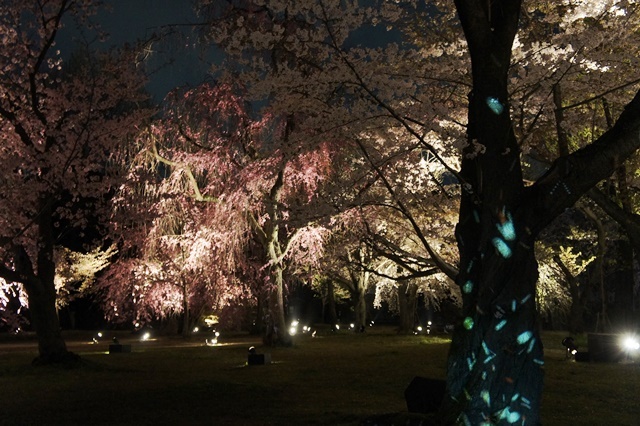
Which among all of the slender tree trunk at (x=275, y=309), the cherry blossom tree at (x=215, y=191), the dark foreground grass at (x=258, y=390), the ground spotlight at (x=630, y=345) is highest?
the cherry blossom tree at (x=215, y=191)

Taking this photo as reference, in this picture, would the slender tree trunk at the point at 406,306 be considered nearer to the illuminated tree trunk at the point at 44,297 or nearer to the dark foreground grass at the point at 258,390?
the dark foreground grass at the point at 258,390

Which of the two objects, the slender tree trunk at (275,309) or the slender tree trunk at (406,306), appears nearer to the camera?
the slender tree trunk at (275,309)

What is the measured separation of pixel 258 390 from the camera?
37.8 ft

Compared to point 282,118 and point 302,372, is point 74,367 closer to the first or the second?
point 302,372

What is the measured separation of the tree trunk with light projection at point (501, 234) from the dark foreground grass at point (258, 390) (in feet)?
6.20

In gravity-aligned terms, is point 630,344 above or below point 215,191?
below

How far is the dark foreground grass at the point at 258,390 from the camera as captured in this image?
28.9 ft

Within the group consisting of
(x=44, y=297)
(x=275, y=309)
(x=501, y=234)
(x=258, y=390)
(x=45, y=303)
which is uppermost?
(x=501, y=234)

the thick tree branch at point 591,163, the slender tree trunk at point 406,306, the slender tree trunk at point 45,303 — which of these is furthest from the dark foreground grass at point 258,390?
the slender tree trunk at point 406,306

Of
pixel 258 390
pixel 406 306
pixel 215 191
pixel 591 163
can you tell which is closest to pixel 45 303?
pixel 258 390

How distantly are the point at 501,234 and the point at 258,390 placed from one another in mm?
6498

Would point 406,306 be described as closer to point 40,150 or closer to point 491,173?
point 40,150

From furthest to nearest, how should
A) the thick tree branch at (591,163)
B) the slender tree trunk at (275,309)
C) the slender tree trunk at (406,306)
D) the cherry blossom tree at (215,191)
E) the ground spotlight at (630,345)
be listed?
1. the slender tree trunk at (406,306)
2. the slender tree trunk at (275,309)
3. the cherry blossom tree at (215,191)
4. the ground spotlight at (630,345)
5. the thick tree branch at (591,163)

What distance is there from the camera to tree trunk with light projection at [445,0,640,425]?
20.7ft
